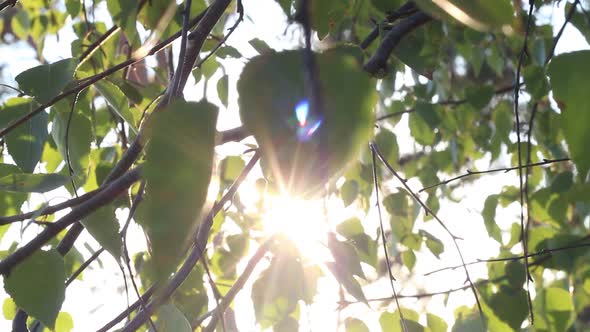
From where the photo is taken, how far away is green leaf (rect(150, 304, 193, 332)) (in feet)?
2.31

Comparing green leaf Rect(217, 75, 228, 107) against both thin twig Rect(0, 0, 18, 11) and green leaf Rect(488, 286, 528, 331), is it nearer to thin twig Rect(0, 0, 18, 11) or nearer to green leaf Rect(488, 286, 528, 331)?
thin twig Rect(0, 0, 18, 11)

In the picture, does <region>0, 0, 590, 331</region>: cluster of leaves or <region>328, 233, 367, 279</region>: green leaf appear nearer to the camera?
<region>0, 0, 590, 331</region>: cluster of leaves

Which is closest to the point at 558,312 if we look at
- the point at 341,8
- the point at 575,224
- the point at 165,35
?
the point at 341,8

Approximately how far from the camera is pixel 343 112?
11.0 inches

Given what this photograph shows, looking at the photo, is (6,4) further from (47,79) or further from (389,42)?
(389,42)

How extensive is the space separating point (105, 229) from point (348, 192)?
0.83 meters

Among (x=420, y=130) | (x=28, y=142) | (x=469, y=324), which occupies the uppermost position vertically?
(x=420, y=130)

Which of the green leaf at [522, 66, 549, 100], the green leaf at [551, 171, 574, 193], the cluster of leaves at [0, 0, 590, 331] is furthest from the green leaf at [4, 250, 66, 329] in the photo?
the green leaf at [551, 171, 574, 193]

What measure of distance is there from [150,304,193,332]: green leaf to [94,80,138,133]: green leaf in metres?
0.19

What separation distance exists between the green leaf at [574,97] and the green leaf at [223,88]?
78 cm

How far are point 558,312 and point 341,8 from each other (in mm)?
614

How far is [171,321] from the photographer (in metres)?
0.72

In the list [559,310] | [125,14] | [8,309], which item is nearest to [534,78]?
[559,310]

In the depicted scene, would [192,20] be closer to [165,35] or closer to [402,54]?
[165,35]
